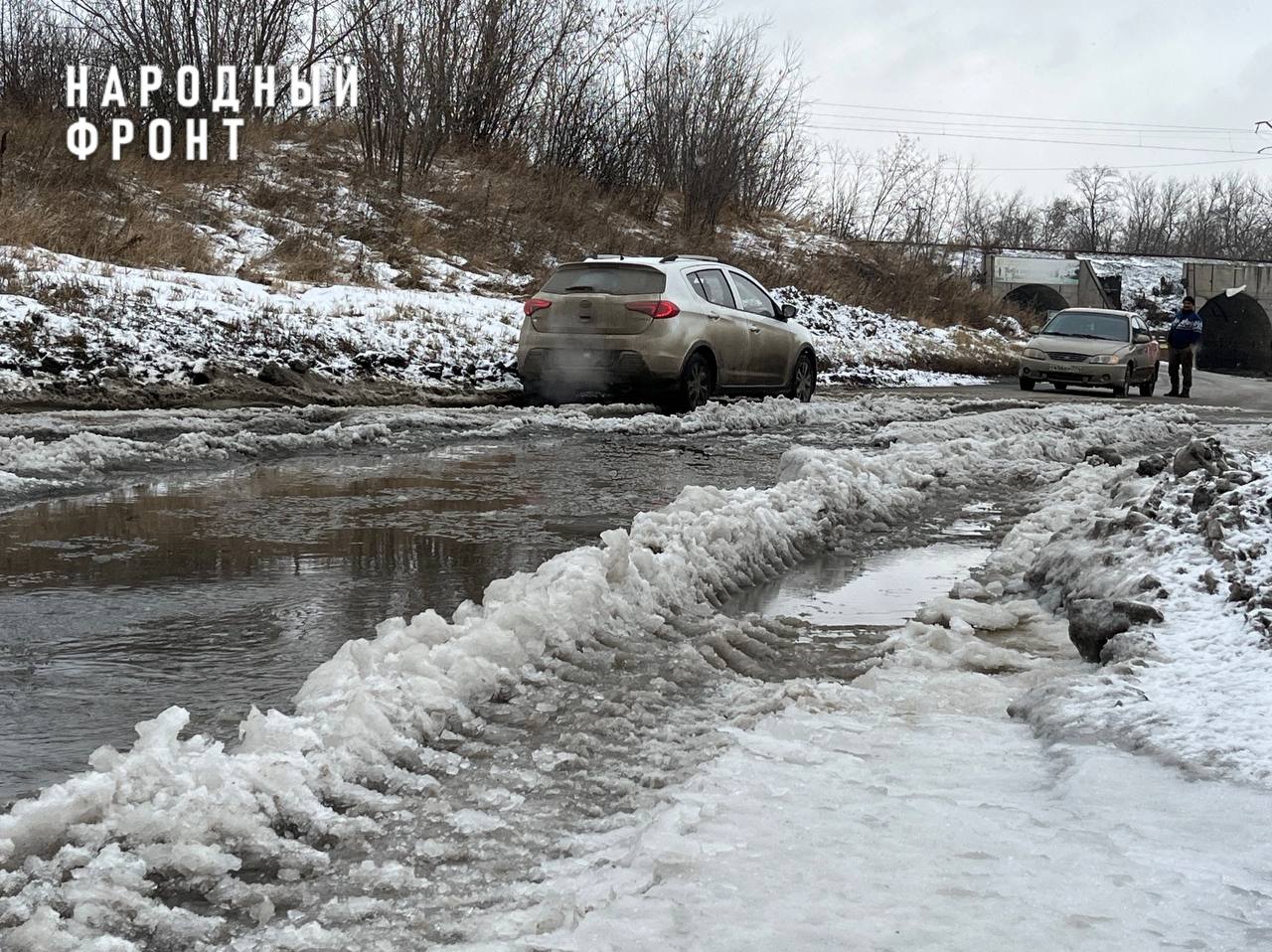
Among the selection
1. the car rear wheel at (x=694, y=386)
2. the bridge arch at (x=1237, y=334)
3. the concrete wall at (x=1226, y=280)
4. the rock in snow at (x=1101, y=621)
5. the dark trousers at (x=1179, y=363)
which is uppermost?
the concrete wall at (x=1226, y=280)

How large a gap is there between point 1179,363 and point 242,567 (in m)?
22.7

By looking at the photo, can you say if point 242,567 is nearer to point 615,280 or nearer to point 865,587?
point 865,587

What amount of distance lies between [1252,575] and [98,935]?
12.2 ft

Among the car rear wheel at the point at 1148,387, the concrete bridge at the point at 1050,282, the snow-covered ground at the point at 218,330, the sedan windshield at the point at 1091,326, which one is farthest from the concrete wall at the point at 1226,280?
the snow-covered ground at the point at 218,330

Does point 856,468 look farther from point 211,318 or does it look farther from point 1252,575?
point 211,318

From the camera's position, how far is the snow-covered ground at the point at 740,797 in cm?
225

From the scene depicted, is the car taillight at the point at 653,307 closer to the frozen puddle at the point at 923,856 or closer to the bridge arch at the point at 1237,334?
the frozen puddle at the point at 923,856

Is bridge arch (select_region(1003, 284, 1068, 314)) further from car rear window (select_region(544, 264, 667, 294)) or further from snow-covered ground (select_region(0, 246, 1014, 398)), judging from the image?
car rear window (select_region(544, 264, 667, 294))

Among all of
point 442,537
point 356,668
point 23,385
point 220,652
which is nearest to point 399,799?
point 356,668

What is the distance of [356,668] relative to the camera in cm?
348

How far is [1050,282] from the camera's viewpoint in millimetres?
50562

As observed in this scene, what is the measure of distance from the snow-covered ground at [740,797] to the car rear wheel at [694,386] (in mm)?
8702

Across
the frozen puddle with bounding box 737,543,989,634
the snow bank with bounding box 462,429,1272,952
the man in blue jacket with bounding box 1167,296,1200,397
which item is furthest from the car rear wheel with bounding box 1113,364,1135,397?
the snow bank with bounding box 462,429,1272,952

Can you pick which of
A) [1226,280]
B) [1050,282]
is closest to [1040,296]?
[1050,282]
